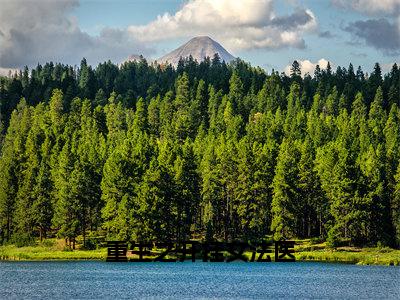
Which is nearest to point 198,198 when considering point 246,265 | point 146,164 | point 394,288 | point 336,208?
point 146,164

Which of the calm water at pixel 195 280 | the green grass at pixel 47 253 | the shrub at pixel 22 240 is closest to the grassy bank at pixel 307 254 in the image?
the green grass at pixel 47 253

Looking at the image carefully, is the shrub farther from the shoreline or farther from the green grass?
the shoreline

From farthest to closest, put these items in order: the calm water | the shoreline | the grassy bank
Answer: the grassy bank < the shoreline < the calm water

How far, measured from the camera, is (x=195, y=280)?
83.7 m

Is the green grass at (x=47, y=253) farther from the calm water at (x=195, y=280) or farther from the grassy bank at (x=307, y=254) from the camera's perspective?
the calm water at (x=195, y=280)

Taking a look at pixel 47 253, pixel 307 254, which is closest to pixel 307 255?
pixel 307 254

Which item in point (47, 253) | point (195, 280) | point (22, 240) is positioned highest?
point (22, 240)

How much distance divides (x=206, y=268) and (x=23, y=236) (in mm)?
43484

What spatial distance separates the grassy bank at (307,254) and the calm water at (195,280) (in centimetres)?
797

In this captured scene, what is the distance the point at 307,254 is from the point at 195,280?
3813cm

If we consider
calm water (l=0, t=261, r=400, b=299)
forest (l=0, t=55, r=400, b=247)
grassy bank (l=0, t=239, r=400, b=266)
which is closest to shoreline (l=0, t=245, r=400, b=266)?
grassy bank (l=0, t=239, r=400, b=266)

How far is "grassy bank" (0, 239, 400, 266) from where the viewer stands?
115 m

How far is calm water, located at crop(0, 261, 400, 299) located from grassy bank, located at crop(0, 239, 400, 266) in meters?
7.97

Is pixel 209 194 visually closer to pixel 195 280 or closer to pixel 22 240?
pixel 22 240
